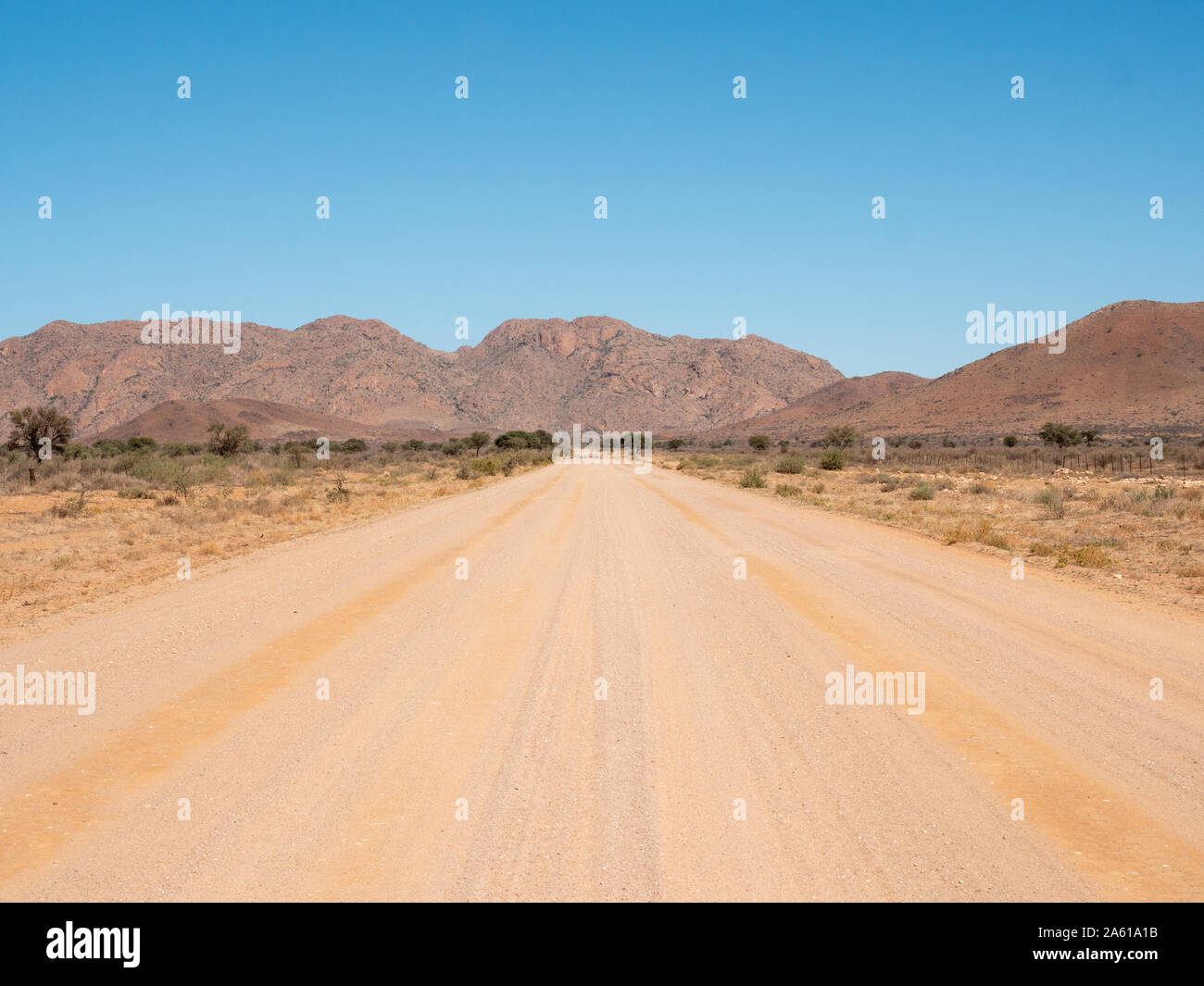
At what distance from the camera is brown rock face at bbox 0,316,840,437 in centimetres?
14538

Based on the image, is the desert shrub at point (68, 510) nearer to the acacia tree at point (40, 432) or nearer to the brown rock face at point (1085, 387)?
the acacia tree at point (40, 432)

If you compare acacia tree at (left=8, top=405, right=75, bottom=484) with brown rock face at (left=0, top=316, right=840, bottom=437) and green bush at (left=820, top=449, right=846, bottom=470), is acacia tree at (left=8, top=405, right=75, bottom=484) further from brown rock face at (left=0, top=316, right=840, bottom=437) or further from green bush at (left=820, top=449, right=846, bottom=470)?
brown rock face at (left=0, top=316, right=840, bottom=437)

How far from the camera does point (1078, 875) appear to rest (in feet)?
13.1

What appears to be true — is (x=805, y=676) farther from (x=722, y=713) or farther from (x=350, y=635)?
(x=350, y=635)

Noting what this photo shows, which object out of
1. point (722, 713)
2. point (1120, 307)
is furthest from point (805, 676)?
point (1120, 307)

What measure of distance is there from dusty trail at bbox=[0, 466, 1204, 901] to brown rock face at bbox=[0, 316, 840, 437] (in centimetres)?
14308

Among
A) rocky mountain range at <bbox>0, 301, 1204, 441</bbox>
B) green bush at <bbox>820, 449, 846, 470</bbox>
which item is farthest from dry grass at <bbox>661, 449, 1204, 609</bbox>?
rocky mountain range at <bbox>0, 301, 1204, 441</bbox>

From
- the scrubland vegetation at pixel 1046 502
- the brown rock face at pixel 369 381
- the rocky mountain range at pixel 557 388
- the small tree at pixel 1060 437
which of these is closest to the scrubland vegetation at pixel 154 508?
the scrubland vegetation at pixel 1046 502

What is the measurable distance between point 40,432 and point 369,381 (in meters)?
120

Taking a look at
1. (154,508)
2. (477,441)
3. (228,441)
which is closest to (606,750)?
(154,508)

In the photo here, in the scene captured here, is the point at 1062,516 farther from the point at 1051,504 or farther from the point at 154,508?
the point at 154,508

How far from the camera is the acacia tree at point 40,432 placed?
147 feet

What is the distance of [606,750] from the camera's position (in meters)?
5.56
